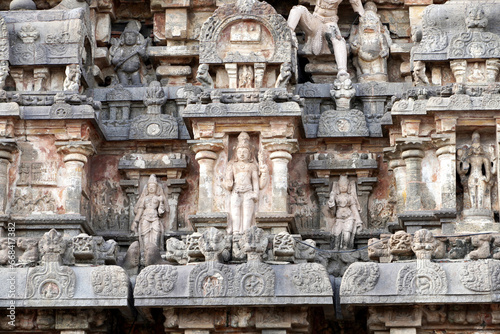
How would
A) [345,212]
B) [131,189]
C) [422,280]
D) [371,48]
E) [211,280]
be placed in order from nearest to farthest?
1. [422,280]
2. [211,280]
3. [345,212]
4. [131,189]
5. [371,48]

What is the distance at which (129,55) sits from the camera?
26.6 m

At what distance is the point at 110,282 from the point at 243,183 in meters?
3.00

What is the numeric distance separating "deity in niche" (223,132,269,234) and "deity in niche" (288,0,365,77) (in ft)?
7.65

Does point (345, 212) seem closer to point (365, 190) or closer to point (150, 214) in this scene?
point (365, 190)

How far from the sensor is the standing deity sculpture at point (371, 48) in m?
26.1

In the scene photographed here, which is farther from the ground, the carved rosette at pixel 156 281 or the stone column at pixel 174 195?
the stone column at pixel 174 195

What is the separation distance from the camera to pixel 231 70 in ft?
82.8

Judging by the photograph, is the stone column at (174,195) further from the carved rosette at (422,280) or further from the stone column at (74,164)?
the carved rosette at (422,280)

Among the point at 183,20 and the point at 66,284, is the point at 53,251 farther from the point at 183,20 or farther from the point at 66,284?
the point at 183,20

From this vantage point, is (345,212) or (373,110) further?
(373,110)

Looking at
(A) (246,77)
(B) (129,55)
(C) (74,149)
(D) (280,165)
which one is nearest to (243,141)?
(D) (280,165)

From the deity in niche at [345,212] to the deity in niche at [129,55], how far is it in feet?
13.3

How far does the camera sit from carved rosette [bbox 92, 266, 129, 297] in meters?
22.6

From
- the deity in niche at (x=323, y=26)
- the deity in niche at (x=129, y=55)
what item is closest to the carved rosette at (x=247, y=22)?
the deity in niche at (x=323, y=26)
